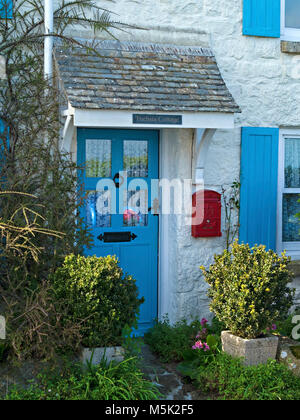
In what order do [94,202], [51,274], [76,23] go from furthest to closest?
1. [94,202]
2. [76,23]
3. [51,274]

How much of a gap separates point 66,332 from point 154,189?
2.53 m

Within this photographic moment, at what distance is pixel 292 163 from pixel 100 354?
3.61 metres

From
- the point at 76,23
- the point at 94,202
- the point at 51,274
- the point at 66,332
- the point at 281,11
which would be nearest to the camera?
the point at 66,332

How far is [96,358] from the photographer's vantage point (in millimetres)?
4648

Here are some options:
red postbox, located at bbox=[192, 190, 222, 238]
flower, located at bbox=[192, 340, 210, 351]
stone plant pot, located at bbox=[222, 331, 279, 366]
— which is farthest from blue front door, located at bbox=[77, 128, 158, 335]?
stone plant pot, located at bbox=[222, 331, 279, 366]

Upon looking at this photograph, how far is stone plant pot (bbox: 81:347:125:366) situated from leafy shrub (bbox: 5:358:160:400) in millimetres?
58

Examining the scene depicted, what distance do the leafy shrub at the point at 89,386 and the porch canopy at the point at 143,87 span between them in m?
2.16

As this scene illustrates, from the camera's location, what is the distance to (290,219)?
705cm

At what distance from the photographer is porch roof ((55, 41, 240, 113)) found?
214 inches

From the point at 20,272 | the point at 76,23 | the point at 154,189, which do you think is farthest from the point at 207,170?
the point at 20,272

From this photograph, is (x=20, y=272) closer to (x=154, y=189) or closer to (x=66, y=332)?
(x=66, y=332)

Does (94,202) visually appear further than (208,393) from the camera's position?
Yes

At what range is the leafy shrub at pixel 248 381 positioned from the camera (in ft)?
15.2

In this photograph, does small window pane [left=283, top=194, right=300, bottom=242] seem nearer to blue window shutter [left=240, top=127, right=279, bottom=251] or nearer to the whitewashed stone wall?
blue window shutter [left=240, top=127, right=279, bottom=251]
